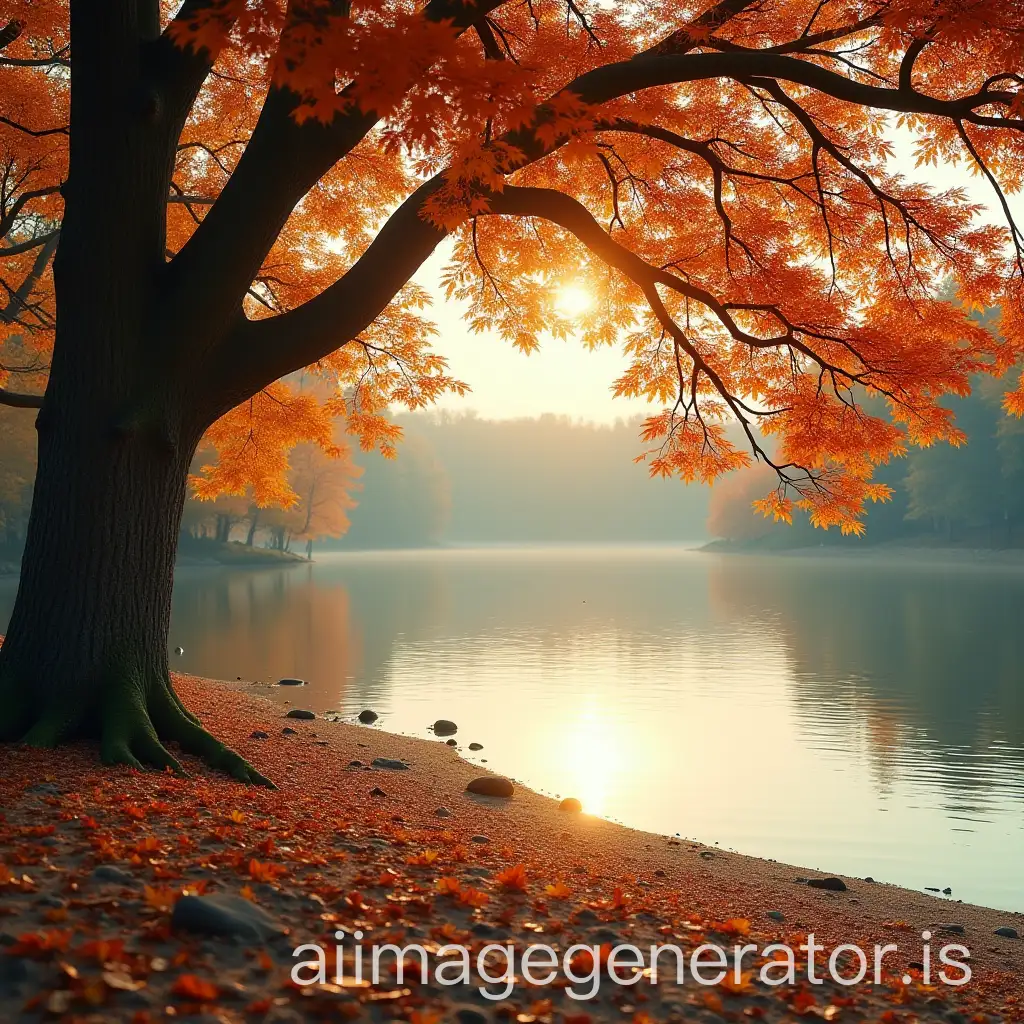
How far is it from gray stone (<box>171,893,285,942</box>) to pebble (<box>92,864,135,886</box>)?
449 millimetres

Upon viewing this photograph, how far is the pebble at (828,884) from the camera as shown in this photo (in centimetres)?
737

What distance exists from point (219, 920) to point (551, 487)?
15974 cm

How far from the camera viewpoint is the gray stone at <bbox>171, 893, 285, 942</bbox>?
139 inches

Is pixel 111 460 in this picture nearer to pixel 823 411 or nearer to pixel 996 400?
pixel 823 411

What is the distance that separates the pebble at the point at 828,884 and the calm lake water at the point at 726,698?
1090mm

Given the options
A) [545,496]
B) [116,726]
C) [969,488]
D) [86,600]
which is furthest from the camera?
[545,496]

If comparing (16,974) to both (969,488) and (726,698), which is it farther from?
(969,488)

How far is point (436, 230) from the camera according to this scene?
24.6ft

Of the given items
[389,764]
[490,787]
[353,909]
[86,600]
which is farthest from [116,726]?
[490,787]

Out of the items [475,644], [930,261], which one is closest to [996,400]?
[475,644]

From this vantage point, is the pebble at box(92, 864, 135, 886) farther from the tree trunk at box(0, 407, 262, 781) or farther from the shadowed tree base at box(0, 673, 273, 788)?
the tree trunk at box(0, 407, 262, 781)

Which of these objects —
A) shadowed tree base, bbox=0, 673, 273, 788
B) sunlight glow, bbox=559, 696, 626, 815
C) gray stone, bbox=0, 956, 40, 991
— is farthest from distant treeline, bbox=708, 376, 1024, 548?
gray stone, bbox=0, 956, 40, 991

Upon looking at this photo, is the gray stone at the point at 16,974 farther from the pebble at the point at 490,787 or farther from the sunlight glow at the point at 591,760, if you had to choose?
the sunlight glow at the point at 591,760

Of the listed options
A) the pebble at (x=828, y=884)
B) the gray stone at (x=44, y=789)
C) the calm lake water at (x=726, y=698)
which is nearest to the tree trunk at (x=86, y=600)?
the gray stone at (x=44, y=789)
